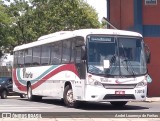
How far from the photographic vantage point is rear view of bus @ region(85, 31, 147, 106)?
18.4m

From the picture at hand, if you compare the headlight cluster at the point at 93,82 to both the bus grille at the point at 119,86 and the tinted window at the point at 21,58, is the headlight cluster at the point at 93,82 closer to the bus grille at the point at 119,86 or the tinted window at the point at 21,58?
the bus grille at the point at 119,86

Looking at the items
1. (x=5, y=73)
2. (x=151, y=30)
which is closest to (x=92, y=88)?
(x=151, y=30)

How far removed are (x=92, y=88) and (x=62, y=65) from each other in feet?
10.0

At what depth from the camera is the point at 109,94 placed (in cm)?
1850

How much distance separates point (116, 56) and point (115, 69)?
56cm

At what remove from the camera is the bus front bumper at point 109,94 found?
18.4 metres

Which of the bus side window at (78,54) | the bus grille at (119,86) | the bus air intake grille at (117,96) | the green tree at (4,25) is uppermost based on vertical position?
the green tree at (4,25)

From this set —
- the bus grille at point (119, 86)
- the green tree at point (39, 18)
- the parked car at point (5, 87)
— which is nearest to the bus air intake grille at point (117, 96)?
the bus grille at point (119, 86)

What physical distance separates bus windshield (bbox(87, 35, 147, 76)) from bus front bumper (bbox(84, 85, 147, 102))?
64cm

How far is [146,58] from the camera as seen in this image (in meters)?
19.7

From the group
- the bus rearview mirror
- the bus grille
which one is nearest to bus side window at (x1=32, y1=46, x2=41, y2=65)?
the bus rearview mirror

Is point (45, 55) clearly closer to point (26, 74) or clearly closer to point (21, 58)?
point (26, 74)

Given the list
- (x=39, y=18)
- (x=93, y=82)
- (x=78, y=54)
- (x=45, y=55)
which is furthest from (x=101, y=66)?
(x=39, y=18)

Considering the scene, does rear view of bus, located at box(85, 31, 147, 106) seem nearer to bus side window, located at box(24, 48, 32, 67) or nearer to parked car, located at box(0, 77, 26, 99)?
bus side window, located at box(24, 48, 32, 67)
